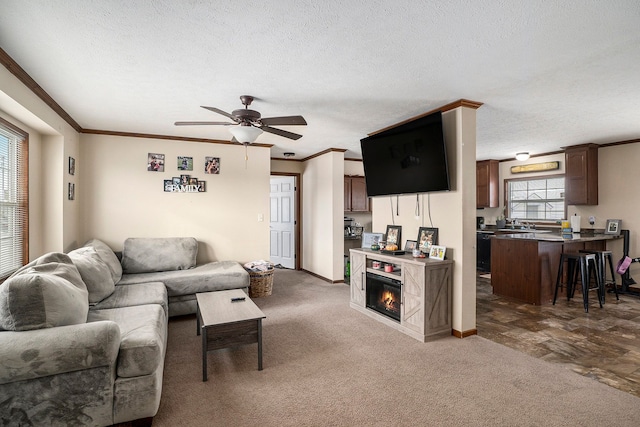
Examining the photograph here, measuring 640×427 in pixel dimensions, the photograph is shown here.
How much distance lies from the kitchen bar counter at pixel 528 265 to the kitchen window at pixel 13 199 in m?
5.90

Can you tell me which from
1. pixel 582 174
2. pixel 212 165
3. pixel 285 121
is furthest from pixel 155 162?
pixel 582 174

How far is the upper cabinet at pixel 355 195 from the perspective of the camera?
687cm

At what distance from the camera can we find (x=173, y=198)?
5.07 m

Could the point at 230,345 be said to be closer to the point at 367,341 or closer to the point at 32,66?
the point at 367,341

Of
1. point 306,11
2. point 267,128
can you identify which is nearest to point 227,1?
point 306,11

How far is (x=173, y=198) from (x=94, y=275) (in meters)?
2.08

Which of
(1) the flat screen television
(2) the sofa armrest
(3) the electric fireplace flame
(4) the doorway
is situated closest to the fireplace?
(3) the electric fireplace flame

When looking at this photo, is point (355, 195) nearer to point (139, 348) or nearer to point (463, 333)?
point (463, 333)

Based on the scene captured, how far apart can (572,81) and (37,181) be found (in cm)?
529

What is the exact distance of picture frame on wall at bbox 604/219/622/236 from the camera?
541 centimetres

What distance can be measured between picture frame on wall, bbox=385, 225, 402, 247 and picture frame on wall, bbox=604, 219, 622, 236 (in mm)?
3767

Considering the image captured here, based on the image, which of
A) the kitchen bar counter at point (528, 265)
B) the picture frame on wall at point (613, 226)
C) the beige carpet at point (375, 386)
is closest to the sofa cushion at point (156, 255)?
the beige carpet at point (375, 386)

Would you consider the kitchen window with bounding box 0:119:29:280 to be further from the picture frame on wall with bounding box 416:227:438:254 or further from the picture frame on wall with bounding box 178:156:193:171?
the picture frame on wall with bounding box 416:227:438:254

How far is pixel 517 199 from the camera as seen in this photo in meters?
7.26
